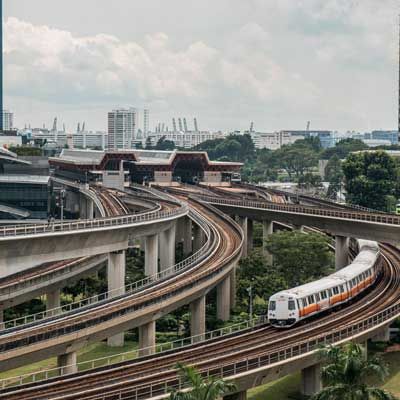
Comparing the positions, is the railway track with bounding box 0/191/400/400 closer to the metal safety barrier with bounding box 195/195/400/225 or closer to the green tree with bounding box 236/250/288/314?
the green tree with bounding box 236/250/288/314

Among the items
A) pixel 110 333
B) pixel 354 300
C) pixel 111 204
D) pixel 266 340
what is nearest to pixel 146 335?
pixel 110 333

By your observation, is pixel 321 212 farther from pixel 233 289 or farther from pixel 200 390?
pixel 200 390

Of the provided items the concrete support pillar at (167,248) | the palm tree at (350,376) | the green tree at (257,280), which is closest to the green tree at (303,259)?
the green tree at (257,280)

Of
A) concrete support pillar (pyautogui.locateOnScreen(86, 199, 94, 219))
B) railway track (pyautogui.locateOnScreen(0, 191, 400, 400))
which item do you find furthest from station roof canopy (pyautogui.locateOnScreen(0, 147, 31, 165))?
railway track (pyautogui.locateOnScreen(0, 191, 400, 400))

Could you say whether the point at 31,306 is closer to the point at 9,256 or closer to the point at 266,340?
the point at 9,256

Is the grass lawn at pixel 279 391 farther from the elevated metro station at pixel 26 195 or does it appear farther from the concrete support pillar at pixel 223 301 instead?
the elevated metro station at pixel 26 195
